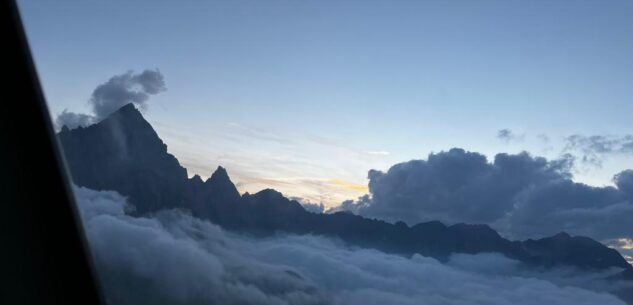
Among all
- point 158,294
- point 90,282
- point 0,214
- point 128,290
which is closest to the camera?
point 0,214

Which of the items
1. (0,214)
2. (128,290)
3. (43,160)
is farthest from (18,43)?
(128,290)

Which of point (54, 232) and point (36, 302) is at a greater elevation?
point (54, 232)

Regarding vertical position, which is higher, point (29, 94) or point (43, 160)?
point (29, 94)

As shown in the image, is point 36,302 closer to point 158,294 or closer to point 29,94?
point 29,94

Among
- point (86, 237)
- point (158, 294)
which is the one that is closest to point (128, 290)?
point (158, 294)

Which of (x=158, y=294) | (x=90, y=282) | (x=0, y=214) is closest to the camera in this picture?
(x=0, y=214)

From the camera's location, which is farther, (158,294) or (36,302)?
(158,294)

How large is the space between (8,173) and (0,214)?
160mm

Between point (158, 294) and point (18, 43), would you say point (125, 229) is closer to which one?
point (158, 294)

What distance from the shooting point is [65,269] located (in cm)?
206

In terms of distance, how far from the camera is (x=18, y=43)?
6.45 feet

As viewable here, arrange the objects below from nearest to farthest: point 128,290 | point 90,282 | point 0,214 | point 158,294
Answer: point 0,214, point 90,282, point 128,290, point 158,294

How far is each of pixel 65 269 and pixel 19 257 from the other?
0.58ft

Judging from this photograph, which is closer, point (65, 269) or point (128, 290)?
point (65, 269)
